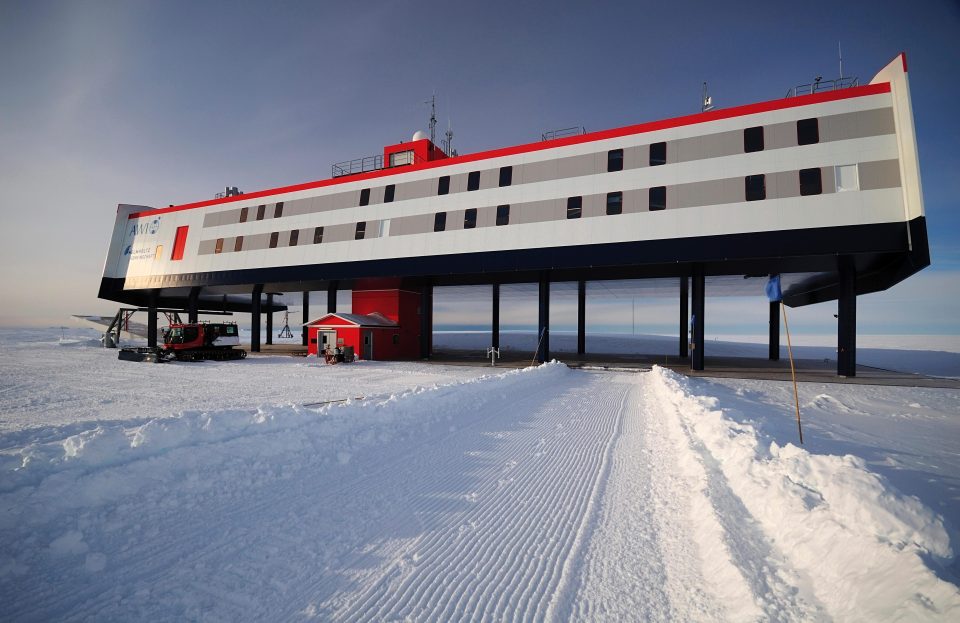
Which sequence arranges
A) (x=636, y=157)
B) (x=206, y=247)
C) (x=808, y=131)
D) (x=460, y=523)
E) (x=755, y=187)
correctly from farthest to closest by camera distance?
(x=206, y=247), (x=636, y=157), (x=755, y=187), (x=808, y=131), (x=460, y=523)

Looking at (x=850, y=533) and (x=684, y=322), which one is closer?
(x=850, y=533)

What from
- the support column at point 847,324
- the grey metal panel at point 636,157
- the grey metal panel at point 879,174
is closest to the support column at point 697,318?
the support column at point 847,324

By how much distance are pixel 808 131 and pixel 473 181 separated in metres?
17.0

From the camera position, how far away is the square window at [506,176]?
23414 millimetres

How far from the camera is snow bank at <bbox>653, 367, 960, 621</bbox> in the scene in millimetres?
2729

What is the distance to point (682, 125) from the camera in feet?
66.6

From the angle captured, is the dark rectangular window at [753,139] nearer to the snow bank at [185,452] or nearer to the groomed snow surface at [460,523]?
the groomed snow surface at [460,523]

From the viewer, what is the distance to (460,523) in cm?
434

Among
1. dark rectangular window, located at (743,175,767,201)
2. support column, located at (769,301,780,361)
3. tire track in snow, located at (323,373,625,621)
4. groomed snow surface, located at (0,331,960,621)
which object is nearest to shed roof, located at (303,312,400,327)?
groomed snow surface, located at (0,331,960,621)

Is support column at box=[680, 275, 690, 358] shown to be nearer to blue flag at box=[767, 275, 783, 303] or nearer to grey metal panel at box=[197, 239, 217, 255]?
blue flag at box=[767, 275, 783, 303]

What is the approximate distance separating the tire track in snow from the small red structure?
22.2m

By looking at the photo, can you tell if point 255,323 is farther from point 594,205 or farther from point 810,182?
point 810,182

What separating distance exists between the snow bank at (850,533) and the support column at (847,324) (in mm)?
19276

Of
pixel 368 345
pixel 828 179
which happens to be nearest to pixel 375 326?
pixel 368 345
